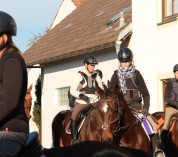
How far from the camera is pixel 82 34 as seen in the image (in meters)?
28.7

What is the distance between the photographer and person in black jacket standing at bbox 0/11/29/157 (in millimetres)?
5031

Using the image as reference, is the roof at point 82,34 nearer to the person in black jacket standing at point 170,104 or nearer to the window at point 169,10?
the window at point 169,10

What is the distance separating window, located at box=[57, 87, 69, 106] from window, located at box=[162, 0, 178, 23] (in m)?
8.97

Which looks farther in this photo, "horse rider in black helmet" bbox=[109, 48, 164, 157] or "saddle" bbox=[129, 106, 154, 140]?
"horse rider in black helmet" bbox=[109, 48, 164, 157]

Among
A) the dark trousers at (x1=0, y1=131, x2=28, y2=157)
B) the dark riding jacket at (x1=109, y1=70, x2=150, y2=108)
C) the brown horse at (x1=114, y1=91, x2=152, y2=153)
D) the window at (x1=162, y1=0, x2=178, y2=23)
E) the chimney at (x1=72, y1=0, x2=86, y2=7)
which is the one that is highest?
the chimney at (x1=72, y1=0, x2=86, y2=7)

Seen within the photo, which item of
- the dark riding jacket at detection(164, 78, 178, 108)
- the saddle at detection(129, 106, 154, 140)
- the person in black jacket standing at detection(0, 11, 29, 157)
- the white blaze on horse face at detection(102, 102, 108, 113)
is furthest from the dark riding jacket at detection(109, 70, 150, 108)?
the person in black jacket standing at detection(0, 11, 29, 157)

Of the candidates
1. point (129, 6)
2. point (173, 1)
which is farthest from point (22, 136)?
point (129, 6)

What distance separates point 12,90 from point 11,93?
0.08ft

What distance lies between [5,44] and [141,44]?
17260 millimetres

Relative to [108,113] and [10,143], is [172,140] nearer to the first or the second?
[108,113]

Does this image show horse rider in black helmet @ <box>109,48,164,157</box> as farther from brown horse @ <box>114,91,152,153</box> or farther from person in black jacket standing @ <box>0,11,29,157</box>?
person in black jacket standing @ <box>0,11,29,157</box>

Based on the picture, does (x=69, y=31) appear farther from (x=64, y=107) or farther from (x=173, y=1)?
(x=173, y=1)

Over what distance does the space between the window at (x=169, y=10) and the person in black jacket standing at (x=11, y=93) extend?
1611cm

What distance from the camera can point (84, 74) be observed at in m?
14.5
